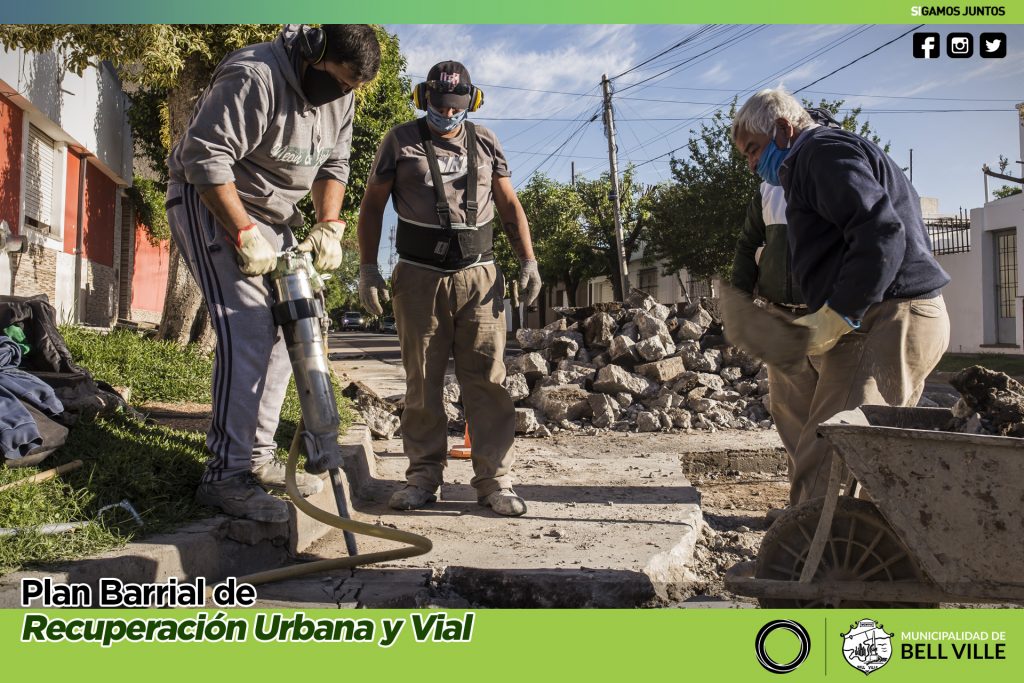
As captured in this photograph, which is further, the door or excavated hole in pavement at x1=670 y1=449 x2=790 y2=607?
the door

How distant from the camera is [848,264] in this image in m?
2.58

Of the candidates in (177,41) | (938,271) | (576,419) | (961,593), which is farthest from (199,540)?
(177,41)

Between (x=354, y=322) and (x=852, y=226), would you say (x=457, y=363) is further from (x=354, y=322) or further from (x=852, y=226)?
→ (x=354, y=322)

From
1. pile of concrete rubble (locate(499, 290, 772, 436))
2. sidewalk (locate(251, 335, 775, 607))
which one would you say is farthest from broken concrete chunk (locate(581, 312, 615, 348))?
sidewalk (locate(251, 335, 775, 607))

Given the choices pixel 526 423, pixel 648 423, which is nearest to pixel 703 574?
pixel 526 423

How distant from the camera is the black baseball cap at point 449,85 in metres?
3.81

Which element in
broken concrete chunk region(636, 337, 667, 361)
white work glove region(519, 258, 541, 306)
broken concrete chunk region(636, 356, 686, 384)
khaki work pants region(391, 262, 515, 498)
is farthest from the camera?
broken concrete chunk region(636, 337, 667, 361)

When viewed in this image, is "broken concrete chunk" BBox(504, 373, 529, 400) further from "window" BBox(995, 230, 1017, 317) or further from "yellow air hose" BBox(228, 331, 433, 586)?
"window" BBox(995, 230, 1017, 317)

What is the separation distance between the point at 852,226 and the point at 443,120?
208 centimetres

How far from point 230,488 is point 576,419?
16.1ft

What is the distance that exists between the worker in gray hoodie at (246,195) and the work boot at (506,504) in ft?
3.61

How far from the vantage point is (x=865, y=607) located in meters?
2.39

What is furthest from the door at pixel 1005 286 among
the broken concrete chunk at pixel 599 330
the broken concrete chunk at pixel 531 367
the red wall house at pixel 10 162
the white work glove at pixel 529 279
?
the red wall house at pixel 10 162

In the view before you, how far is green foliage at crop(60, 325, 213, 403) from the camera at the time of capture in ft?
18.4
